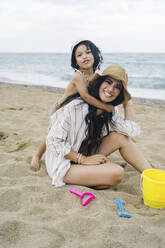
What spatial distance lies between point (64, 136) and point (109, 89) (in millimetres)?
568

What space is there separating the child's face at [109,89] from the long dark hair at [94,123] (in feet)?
0.13

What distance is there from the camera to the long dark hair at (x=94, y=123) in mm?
2268

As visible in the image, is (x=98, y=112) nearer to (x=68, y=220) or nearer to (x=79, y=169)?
(x=79, y=169)

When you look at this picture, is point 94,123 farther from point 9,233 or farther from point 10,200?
point 9,233

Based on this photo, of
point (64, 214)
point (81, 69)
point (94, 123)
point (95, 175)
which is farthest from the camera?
point (81, 69)

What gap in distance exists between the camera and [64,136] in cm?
220

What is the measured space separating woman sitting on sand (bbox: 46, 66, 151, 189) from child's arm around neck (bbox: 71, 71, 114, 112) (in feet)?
0.12

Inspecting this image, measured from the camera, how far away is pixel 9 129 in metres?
3.76

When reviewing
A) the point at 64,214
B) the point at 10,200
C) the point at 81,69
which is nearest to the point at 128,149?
the point at 64,214

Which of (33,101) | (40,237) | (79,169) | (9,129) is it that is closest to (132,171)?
(79,169)

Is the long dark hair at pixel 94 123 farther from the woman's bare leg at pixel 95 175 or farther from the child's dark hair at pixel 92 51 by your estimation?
the child's dark hair at pixel 92 51

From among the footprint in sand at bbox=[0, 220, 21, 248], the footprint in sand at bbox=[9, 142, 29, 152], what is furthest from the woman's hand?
the footprint in sand at bbox=[9, 142, 29, 152]

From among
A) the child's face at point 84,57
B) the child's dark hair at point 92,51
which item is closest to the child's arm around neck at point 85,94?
the child's face at point 84,57

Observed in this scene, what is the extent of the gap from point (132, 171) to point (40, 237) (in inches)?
53.9
